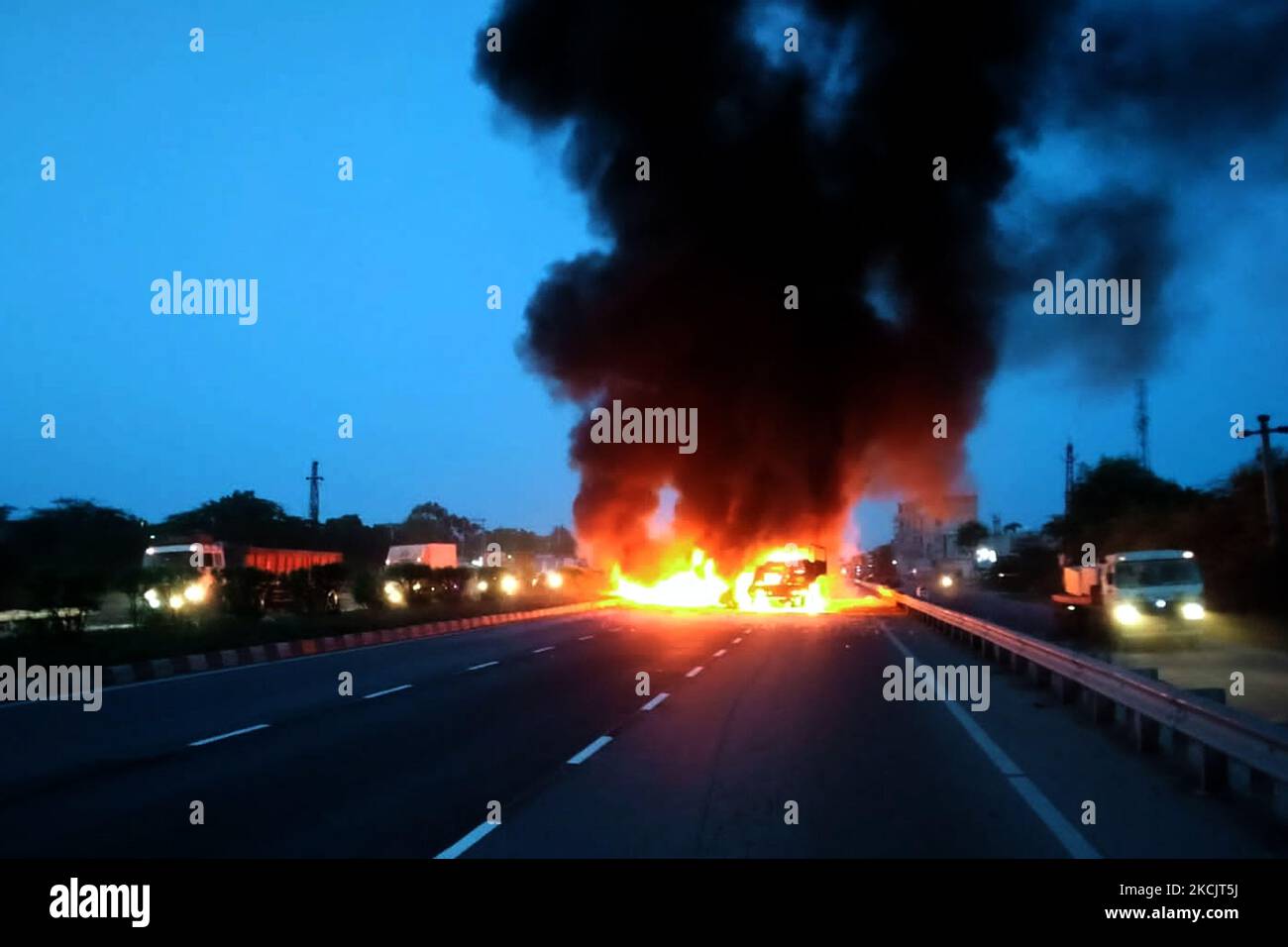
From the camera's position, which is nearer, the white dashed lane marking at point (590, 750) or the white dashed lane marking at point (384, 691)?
the white dashed lane marking at point (590, 750)

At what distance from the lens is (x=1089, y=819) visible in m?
7.20

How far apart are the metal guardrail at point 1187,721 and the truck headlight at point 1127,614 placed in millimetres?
9535

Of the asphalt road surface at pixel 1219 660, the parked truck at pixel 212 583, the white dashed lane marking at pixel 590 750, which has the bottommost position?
the asphalt road surface at pixel 1219 660

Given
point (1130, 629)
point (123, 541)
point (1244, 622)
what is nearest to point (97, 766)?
point (1130, 629)

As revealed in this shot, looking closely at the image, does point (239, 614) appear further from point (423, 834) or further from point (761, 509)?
point (423, 834)

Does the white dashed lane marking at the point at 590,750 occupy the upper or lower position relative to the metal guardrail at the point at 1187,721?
lower

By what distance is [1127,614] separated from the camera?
2333cm

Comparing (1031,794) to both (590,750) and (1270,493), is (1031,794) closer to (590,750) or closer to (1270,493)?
(590,750)
